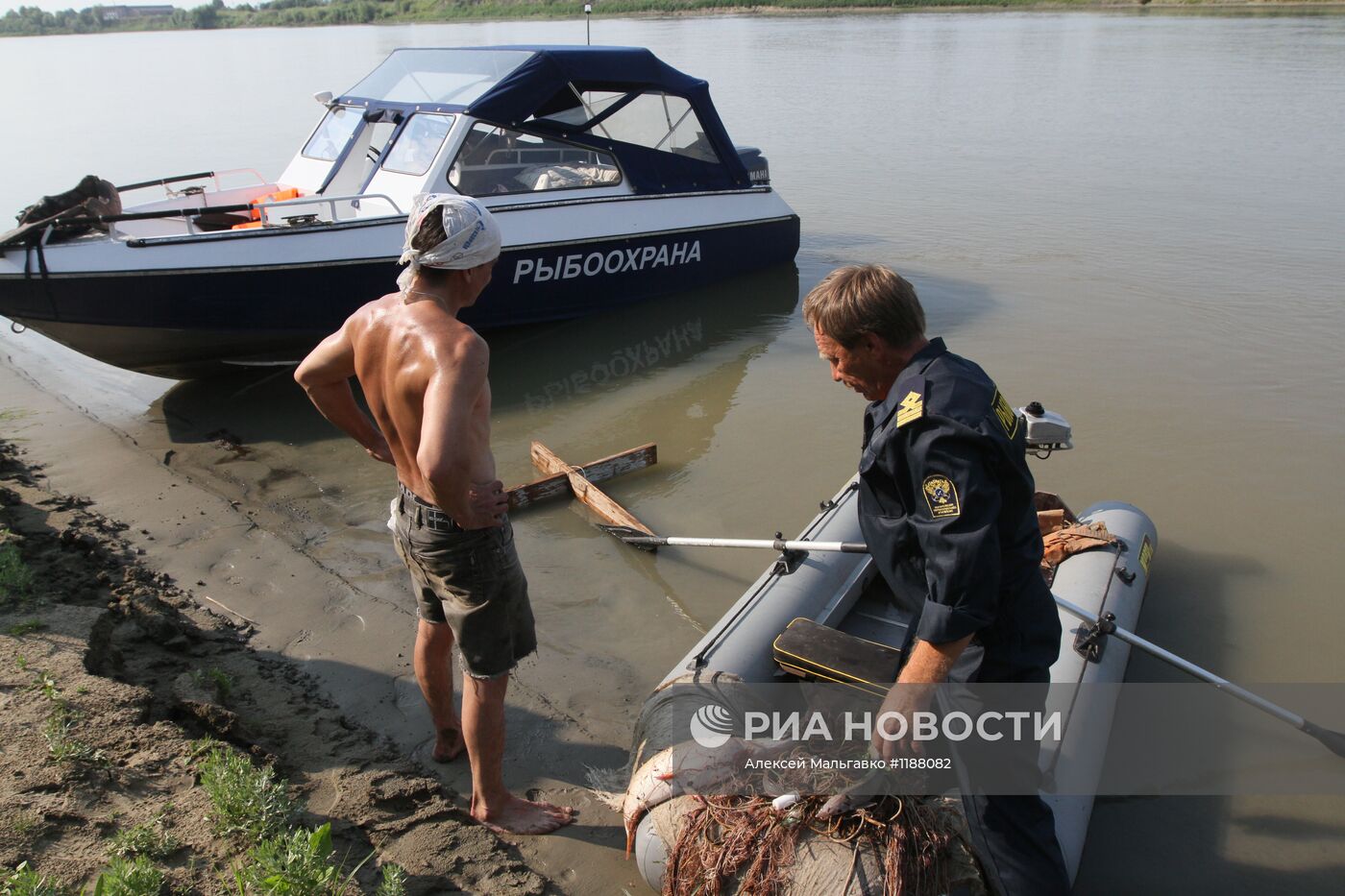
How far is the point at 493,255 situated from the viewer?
283 cm

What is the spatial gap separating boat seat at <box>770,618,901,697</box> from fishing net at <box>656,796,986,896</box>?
46 centimetres

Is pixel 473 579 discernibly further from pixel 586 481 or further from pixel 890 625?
pixel 586 481

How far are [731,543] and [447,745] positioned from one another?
159 cm

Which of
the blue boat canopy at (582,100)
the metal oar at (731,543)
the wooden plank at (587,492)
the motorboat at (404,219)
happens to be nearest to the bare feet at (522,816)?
the metal oar at (731,543)

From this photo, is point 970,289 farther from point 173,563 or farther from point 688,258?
point 173,563

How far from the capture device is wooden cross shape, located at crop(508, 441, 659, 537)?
545 cm


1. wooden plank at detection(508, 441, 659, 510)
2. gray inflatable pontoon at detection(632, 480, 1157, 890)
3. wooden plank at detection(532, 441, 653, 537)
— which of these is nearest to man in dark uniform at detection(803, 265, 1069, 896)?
gray inflatable pontoon at detection(632, 480, 1157, 890)

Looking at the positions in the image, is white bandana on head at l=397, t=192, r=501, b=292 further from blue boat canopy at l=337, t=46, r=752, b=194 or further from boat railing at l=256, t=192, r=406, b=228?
blue boat canopy at l=337, t=46, r=752, b=194

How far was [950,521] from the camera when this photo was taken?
2037 millimetres

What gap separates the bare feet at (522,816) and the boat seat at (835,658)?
91 centimetres

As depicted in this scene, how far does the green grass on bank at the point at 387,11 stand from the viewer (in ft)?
145

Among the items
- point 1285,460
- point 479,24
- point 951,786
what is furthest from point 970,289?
point 479,24

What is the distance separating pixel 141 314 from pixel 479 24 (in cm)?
5321

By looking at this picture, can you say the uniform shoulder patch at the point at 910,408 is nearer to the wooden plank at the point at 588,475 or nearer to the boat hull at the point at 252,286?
the wooden plank at the point at 588,475
